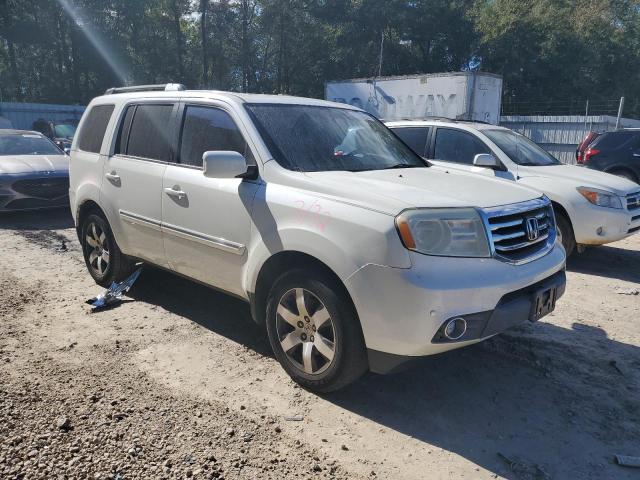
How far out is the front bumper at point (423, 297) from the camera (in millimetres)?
2736

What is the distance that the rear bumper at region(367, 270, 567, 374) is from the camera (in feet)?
9.35

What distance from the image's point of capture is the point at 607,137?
1157 cm

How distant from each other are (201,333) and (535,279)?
100 inches

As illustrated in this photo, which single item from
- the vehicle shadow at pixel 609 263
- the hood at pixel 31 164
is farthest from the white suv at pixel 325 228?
the hood at pixel 31 164

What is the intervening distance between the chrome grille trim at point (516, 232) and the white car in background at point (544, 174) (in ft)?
9.39

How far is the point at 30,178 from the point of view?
866 centimetres

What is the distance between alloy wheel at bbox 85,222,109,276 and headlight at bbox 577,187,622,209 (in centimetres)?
530

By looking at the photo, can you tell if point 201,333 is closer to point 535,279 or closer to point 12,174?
point 535,279

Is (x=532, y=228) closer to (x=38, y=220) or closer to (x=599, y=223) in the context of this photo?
(x=599, y=223)

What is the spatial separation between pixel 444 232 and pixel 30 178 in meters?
7.93

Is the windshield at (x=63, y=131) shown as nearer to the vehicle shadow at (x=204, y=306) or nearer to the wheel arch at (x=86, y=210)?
the wheel arch at (x=86, y=210)

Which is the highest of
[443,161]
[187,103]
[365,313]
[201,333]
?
[187,103]

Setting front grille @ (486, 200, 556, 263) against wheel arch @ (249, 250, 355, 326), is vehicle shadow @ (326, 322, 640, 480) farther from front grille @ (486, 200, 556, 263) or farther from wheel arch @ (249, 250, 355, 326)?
front grille @ (486, 200, 556, 263)

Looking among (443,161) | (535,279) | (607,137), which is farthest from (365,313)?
(607,137)
